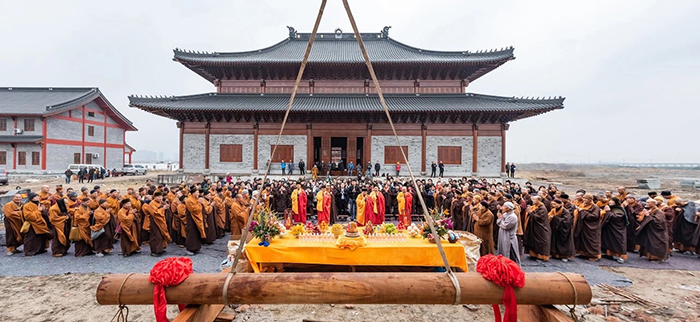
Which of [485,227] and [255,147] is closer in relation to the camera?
[485,227]

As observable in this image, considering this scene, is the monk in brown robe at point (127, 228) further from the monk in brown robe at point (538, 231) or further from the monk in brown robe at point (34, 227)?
the monk in brown robe at point (538, 231)

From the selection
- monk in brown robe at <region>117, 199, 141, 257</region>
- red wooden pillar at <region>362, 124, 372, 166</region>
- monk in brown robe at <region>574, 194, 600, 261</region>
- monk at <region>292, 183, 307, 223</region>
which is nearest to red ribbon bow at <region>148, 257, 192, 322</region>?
monk in brown robe at <region>117, 199, 141, 257</region>

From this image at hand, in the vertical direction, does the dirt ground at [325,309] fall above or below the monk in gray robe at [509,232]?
below

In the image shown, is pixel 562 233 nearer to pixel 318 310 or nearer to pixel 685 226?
pixel 685 226

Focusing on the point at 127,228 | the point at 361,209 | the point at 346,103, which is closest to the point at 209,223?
the point at 127,228

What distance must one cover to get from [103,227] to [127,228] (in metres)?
0.69

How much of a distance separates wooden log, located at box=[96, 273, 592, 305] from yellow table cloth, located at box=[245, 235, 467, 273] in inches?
117

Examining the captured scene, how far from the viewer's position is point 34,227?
285 inches

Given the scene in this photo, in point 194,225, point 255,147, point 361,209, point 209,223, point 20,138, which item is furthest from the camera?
point 20,138

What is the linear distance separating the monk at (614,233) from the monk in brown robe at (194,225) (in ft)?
38.2

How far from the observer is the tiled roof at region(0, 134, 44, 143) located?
23.6 metres

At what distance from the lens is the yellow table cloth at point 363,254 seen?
211 inches

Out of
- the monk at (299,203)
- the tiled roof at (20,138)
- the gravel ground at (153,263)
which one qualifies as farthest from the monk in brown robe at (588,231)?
the tiled roof at (20,138)

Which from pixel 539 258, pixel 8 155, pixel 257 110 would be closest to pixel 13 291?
pixel 539 258
